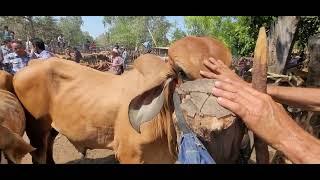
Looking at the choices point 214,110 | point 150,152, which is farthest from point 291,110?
point 214,110

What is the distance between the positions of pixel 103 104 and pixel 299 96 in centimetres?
264

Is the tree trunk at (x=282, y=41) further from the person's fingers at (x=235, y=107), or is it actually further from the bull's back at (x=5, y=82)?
the person's fingers at (x=235, y=107)

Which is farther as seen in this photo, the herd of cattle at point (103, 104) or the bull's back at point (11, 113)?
the bull's back at point (11, 113)

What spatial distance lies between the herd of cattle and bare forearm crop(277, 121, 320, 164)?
1625mm

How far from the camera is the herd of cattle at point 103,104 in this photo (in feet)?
9.95

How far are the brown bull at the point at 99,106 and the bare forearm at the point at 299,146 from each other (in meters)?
1.82

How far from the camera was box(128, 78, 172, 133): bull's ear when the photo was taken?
2.84m

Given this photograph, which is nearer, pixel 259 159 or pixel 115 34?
pixel 259 159

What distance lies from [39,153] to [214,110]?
140 inches

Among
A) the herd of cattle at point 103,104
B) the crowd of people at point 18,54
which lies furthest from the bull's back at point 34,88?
the crowd of people at point 18,54

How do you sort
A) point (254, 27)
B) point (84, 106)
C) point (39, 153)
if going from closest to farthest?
point (84, 106)
point (39, 153)
point (254, 27)

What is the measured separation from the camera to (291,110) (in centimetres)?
520

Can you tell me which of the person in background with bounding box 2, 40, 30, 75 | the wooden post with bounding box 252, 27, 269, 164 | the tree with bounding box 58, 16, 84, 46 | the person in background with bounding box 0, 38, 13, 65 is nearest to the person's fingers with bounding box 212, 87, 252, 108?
the wooden post with bounding box 252, 27, 269, 164
